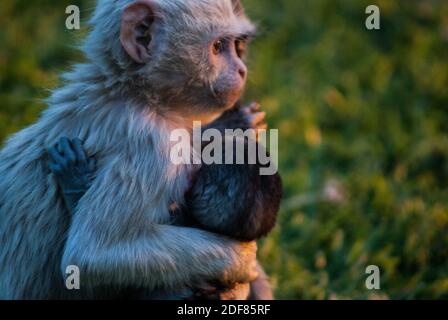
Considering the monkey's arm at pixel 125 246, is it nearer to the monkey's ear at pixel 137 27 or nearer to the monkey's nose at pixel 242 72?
the monkey's ear at pixel 137 27

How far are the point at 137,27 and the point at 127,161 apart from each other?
0.76 metres

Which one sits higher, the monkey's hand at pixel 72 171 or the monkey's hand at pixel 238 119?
the monkey's hand at pixel 238 119

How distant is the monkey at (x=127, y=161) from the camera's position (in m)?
3.75

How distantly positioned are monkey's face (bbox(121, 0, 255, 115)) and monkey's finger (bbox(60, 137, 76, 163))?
1.83ft

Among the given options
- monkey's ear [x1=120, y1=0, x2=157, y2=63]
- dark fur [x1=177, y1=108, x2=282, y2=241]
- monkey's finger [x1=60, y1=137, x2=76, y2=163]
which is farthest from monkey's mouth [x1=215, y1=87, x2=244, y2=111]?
monkey's finger [x1=60, y1=137, x2=76, y2=163]

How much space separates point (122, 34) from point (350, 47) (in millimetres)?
5011

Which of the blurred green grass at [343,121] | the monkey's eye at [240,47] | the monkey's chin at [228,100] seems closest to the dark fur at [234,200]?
the monkey's chin at [228,100]

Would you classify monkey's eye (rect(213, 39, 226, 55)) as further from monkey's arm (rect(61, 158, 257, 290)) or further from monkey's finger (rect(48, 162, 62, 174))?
monkey's finger (rect(48, 162, 62, 174))

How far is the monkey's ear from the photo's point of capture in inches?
159

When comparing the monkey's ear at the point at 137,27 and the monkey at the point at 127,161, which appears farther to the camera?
the monkey's ear at the point at 137,27

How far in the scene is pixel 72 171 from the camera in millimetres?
3855

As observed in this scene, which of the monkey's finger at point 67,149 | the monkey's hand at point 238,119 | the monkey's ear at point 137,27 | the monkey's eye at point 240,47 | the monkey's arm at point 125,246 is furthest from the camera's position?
the monkey's hand at point 238,119

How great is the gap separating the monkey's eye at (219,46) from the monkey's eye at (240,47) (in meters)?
0.13
